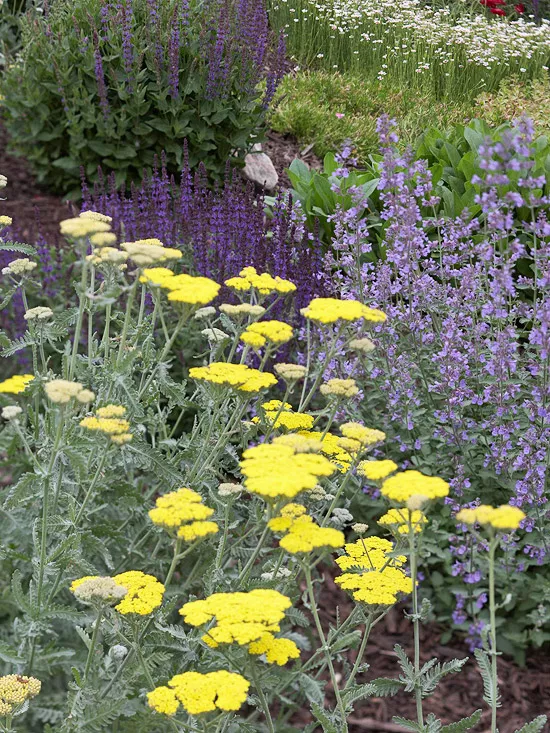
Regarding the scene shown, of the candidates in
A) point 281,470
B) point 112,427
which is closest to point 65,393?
point 112,427

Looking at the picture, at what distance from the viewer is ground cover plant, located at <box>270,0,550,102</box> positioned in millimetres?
8609

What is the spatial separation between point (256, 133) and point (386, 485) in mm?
4641

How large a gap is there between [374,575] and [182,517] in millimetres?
451

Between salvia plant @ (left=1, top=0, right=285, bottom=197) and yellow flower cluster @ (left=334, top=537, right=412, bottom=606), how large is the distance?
12.6 feet

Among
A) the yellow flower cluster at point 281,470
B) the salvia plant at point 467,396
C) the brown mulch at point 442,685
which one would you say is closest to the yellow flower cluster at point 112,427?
the yellow flower cluster at point 281,470

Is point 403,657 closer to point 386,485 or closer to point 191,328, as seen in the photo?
point 386,485

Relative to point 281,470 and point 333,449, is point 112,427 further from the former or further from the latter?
point 333,449

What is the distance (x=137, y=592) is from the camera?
177cm

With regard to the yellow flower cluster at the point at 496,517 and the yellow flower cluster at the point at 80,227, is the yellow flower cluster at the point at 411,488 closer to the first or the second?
the yellow flower cluster at the point at 496,517

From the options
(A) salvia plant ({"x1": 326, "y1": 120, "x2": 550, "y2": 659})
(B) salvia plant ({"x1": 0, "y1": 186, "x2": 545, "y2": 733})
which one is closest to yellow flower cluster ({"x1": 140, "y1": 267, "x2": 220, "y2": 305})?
(B) salvia plant ({"x1": 0, "y1": 186, "x2": 545, "y2": 733})

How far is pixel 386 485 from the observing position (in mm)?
1681

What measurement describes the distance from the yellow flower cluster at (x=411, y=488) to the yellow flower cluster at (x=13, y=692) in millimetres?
729

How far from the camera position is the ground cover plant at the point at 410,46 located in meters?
8.61

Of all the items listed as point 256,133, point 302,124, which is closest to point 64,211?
point 256,133
